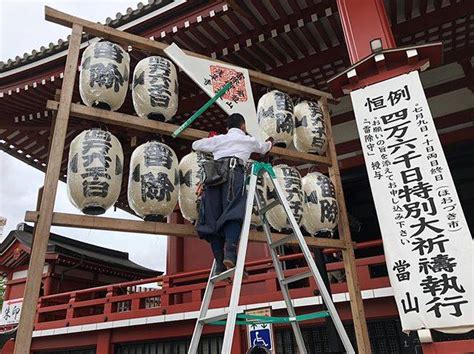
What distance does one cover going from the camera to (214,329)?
630 cm

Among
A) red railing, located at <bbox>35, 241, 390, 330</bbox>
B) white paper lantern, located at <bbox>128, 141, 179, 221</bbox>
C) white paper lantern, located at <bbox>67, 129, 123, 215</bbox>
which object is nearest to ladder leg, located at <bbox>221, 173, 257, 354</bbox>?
white paper lantern, located at <bbox>128, 141, 179, 221</bbox>

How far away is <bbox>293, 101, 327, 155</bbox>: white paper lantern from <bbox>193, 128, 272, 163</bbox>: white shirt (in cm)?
141

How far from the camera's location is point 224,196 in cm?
Answer: 279

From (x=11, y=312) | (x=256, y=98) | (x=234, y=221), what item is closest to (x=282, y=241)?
(x=234, y=221)

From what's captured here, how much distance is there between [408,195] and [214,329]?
4060 mm

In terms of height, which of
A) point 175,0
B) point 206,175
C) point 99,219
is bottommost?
point 99,219

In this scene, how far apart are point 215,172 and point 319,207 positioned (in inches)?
63.6

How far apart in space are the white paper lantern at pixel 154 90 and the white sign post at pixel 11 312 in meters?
11.1

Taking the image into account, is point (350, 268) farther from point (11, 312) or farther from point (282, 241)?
point (11, 312)

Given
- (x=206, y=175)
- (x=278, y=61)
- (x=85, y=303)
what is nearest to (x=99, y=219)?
(x=206, y=175)

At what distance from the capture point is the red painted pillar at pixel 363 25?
455cm

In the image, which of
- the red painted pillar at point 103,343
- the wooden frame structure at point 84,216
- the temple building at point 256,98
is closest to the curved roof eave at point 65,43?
the temple building at point 256,98

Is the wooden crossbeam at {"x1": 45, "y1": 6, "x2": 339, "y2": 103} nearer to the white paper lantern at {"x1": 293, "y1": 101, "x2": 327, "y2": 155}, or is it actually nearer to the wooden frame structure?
the wooden frame structure

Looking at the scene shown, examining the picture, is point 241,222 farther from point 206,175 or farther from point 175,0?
point 175,0
